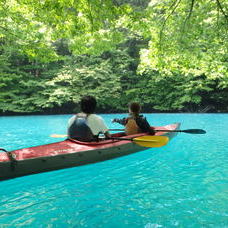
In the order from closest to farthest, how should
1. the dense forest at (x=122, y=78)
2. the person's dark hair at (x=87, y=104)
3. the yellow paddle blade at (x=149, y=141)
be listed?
the person's dark hair at (x=87, y=104) < the yellow paddle blade at (x=149, y=141) < the dense forest at (x=122, y=78)

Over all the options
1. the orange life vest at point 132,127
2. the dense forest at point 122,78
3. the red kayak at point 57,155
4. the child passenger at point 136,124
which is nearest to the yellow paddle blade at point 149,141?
the red kayak at point 57,155

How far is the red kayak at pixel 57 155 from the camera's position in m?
3.31

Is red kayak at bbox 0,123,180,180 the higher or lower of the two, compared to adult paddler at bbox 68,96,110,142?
lower

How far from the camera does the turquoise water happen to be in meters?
2.50

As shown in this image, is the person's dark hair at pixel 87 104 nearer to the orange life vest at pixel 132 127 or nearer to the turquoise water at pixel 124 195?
the turquoise water at pixel 124 195

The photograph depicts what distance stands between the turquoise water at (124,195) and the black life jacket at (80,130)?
22.7 inches

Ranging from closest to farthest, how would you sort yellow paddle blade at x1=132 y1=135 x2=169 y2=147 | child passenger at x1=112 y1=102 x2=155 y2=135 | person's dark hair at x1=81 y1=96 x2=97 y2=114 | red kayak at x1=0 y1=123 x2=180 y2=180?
red kayak at x1=0 y1=123 x2=180 y2=180 → person's dark hair at x1=81 y1=96 x2=97 y2=114 → yellow paddle blade at x1=132 y1=135 x2=169 y2=147 → child passenger at x1=112 y1=102 x2=155 y2=135

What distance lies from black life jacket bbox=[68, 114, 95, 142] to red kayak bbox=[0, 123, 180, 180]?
16cm

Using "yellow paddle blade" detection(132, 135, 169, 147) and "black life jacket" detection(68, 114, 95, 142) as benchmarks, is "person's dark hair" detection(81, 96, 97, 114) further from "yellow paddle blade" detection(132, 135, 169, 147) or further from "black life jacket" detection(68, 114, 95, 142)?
"yellow paddle blade" detection(132, 135, 169, 147)

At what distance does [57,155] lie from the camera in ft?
12.4

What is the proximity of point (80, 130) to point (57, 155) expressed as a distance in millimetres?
831

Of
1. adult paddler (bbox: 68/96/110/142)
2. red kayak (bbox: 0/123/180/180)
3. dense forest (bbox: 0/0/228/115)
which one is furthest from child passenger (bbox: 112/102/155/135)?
dense forest (bbox: 0/0/228/115)

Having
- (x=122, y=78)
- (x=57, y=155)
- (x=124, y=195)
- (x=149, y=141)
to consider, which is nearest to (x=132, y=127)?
(x=149, y=141)

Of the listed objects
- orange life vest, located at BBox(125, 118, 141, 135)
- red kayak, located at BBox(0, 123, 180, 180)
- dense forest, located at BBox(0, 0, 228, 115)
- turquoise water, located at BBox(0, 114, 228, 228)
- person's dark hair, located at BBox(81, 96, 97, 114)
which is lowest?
turquoise water, located at BBox(0, 114, 228, 228)
